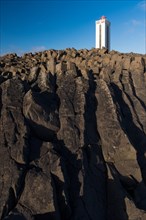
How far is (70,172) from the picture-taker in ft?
84.9

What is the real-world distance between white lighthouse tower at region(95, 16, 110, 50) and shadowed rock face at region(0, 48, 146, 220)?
82.5m

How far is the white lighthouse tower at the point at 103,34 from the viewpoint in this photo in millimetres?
121375

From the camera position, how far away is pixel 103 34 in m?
124

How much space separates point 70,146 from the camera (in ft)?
92.2

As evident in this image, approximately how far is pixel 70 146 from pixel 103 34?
333ft

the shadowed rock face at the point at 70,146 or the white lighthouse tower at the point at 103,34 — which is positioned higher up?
the white lighthouse tower at the point at 103,34

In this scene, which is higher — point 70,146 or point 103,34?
point 103,34

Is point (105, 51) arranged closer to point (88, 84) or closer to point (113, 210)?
point (88, 84)

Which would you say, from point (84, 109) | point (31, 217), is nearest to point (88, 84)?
point (84, 109)

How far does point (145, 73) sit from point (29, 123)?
21541 millimetres

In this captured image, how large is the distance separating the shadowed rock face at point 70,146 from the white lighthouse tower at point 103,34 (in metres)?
82.5

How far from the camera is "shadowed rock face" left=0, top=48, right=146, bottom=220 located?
76.0 ft

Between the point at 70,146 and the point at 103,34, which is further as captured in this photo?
the point at 103,34

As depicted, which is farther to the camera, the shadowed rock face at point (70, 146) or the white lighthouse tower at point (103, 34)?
the white lighthouse tower at point (103, 34)
